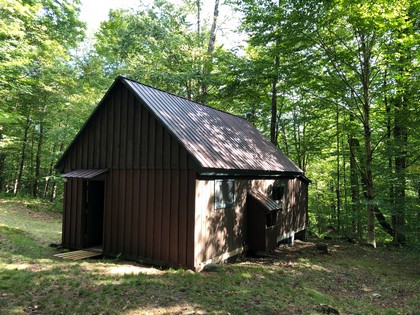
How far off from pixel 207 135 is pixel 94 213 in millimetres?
5135

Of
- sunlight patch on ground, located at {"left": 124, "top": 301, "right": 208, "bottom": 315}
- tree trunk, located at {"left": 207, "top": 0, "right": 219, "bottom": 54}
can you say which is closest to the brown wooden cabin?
sunlight patch on ground, located at {"left": 124, "top": 301, "right": 208, "bottom": 315}

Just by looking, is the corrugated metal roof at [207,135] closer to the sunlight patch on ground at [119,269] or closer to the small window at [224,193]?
the small window at [224,193]

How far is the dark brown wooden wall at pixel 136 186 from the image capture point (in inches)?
321

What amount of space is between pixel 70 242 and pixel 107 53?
57.5ft

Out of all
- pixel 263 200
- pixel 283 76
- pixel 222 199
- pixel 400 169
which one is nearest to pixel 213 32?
pixel 283 76

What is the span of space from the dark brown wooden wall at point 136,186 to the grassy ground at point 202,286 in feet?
2.36

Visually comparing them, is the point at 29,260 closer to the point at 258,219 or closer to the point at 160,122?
the point at 160,122

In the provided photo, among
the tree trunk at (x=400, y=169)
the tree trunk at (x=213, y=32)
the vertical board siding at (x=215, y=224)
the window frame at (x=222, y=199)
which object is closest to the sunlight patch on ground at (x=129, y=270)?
the vertical board siding at (x=215, y=224)

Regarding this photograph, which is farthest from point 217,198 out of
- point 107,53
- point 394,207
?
point 107,53

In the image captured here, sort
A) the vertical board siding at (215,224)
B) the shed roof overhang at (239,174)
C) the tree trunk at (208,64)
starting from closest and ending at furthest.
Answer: the shed roof overhang at (239,174) < the vertical board siding at (215,224) < the tree trunk at (208,64)

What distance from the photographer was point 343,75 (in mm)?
14328

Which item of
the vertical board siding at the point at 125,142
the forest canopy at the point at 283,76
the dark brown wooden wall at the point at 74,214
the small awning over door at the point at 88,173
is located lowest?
the dark brown wooden wall at the point at 74,214

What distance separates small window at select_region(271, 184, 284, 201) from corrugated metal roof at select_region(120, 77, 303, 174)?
30.4 inches

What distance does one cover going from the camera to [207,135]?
988cm
